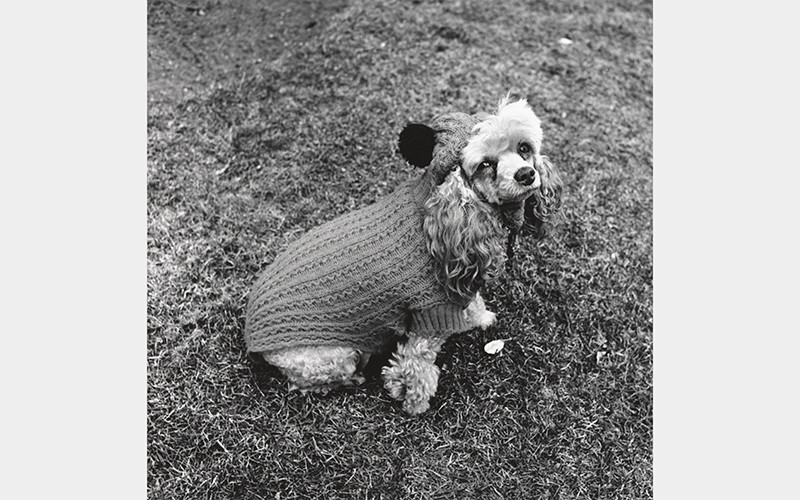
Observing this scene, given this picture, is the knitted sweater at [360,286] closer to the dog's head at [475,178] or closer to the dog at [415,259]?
the dog at [415,259]

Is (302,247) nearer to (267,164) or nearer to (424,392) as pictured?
(424,392)

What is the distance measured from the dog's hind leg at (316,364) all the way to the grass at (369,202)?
0.59 feet

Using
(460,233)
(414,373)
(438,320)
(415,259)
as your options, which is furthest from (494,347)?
(460,233)

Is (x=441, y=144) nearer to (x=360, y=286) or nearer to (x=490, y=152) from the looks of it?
(x=490, y=152)

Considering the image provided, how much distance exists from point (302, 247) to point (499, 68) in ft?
9.03

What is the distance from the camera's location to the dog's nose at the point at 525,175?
8.96 ft

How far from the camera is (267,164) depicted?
459 cm

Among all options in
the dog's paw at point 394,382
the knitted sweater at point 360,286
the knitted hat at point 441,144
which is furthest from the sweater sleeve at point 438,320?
the knitted hat at point 441,144

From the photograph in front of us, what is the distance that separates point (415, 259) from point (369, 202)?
1480mm

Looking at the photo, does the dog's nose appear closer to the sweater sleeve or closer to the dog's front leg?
the sweater sleeve

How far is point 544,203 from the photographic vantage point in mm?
3053

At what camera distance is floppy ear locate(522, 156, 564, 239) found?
300cm

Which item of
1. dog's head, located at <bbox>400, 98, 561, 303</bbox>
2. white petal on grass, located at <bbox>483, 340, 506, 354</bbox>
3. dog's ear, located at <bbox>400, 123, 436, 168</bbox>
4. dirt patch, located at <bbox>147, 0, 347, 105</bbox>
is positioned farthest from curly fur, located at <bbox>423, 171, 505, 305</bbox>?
dirt patch, located at <bbox>147, 0, 347, 105</bbox>

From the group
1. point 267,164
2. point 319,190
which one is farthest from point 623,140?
point 267,164
